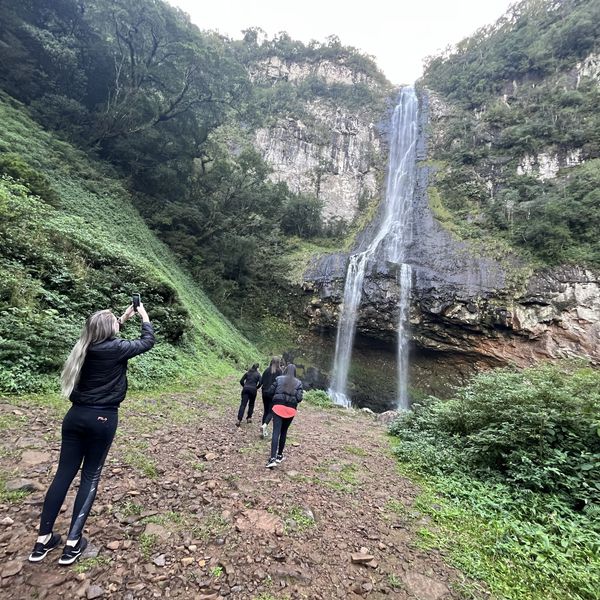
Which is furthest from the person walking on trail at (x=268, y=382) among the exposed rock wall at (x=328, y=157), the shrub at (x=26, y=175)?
the exposed rock wall at (x=328, y=157)

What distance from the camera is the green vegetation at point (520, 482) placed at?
2.80m

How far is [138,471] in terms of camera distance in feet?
11.6

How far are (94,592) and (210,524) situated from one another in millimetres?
1035

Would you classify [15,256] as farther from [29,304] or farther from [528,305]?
[528,305]

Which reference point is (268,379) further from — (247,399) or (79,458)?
(79,458)

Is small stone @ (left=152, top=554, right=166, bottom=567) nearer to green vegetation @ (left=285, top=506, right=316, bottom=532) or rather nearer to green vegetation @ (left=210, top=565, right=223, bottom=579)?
green vegetation @ (left=210, top=565, right=223, bottom=579)

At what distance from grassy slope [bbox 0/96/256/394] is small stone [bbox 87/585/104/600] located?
5.07m

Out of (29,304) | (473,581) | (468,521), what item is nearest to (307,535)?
(473,581)

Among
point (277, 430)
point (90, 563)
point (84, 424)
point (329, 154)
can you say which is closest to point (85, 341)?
point (84, 424)

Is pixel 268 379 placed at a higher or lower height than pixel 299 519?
higher

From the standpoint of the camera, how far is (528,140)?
86.6 ft

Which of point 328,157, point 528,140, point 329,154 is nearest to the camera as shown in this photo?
point 528,140

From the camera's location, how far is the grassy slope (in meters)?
8.50

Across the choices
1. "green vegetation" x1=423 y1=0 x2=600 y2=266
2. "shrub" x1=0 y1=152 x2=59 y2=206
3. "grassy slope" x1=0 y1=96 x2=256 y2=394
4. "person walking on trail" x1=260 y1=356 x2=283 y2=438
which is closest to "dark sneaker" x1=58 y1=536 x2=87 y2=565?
"person walking on trail" x1=260 y1=356 x2=283 y2=438
